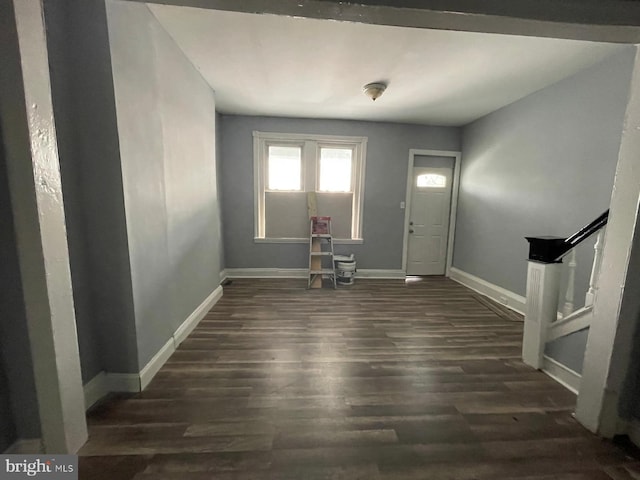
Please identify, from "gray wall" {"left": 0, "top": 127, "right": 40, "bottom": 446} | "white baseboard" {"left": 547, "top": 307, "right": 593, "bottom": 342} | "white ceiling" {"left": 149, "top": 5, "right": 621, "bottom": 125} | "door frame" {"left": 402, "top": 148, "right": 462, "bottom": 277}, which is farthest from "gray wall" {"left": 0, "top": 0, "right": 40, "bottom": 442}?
"door frame" {"left": 402, "top": 148, "right": 462, "bottom": 277}

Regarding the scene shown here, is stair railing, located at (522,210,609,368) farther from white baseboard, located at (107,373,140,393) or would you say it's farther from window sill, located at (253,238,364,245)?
white baseboard, located at (107,373,140,393)

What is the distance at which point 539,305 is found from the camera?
1881 mm

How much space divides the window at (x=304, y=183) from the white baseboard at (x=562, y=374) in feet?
9.16

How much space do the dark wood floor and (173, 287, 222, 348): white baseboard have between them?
0.09 metres

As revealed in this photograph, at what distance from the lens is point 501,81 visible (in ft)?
8.58

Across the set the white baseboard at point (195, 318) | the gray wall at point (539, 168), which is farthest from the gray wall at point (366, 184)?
the white baseboard at point (195, 318)

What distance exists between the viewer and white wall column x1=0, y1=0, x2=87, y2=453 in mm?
954

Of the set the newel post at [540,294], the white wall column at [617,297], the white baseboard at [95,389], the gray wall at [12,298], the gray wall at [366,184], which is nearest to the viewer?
the gray wall at [12,298]

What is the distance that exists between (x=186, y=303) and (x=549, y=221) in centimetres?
387

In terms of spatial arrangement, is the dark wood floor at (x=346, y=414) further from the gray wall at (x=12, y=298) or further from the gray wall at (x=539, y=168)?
Result: the gray wall at (x=539, y=168)

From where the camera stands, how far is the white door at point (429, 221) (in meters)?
4.36

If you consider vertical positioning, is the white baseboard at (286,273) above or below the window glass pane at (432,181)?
below

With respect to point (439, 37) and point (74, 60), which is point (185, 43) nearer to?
point (74, 60)

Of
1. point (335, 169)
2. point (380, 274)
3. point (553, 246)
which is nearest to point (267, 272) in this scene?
point (380, 274)
